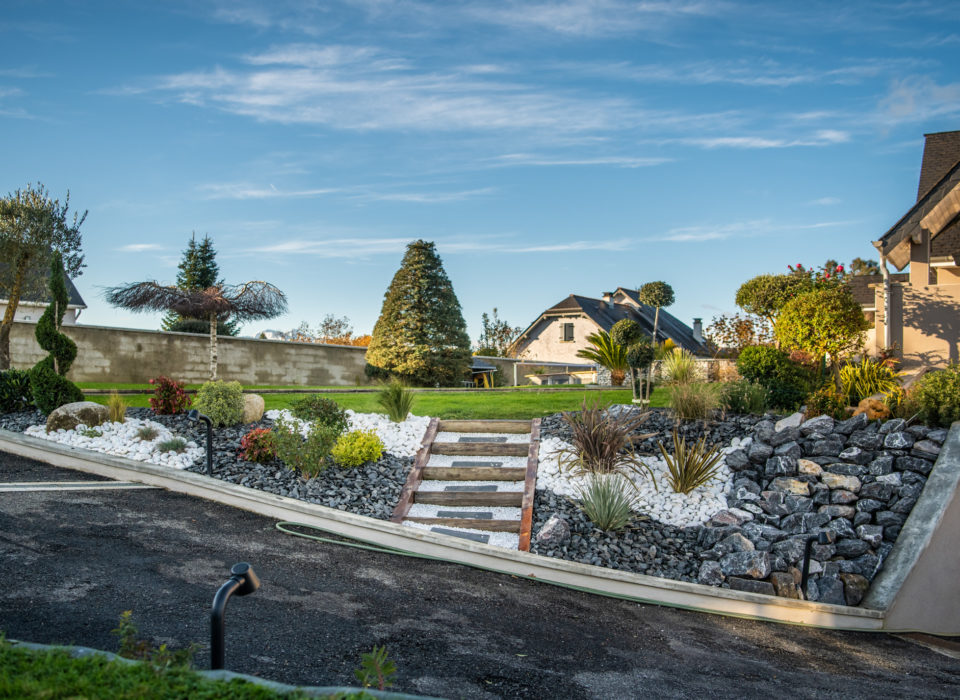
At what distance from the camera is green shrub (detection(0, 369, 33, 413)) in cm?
1116

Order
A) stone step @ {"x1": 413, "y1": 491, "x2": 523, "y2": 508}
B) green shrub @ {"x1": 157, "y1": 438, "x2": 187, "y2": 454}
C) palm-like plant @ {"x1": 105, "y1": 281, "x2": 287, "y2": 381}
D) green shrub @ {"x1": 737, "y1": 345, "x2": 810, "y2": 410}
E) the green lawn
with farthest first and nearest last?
palm-like plant @ {"x1": 105, "y1": 281, "x2": 287, "y2": 381}, the green lawn, green shrub @ {"x1": 737, "y1": 345, "x2": 810, "y2": 410}, green shrub @ {"x1": 157, "y1": 438, "x2": 187, "y2": 454}, stone step @ {"x1": 413, "y1": 491, "x2": 523, "y2": 508}

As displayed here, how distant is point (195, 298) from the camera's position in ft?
55.8

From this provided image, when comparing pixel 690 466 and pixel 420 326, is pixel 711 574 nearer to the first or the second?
pixel 690 466

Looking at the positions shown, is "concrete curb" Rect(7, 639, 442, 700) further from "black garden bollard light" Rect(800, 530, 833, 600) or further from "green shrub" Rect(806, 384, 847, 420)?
"green shrub" Rect(806, 384, 847, 420)

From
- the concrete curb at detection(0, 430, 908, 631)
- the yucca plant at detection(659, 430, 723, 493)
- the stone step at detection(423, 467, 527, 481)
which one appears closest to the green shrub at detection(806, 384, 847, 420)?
the yucca plant at detection(659, 430, 723, 493)

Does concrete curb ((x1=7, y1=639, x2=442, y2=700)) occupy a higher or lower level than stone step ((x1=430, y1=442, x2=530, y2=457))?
lower

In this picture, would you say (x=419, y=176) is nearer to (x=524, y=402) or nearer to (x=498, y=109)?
(x=498, y=109)

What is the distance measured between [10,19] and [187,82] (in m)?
2.67

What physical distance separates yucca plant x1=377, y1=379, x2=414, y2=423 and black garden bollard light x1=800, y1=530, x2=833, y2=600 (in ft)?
20.1

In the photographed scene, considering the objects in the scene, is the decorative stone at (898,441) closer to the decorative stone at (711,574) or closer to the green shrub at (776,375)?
the green shrub at (776,375)

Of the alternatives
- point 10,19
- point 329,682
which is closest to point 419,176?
point 10,19

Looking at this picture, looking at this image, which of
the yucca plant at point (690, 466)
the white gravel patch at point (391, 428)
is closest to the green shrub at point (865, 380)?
the yucca plant at point (690, 466)

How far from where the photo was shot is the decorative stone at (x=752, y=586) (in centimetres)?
698

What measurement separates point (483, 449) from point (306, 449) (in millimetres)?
2579
